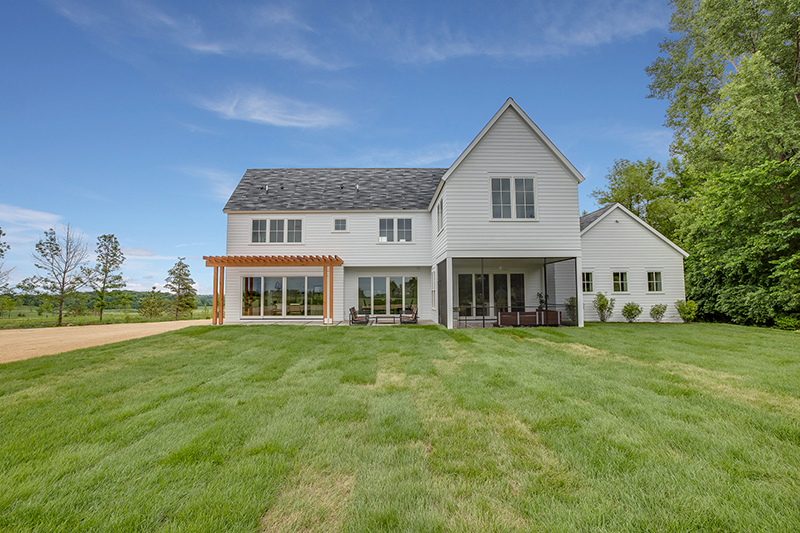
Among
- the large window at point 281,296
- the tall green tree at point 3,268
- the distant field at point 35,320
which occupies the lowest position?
the distant field at point 35,320

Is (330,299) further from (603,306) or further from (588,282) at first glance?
(603,306)

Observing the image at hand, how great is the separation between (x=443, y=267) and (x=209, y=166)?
2213cm

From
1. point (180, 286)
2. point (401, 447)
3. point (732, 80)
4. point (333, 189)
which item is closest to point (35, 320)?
point (180, 286)

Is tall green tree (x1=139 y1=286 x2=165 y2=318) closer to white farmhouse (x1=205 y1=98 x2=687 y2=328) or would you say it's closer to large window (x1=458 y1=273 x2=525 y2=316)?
white farmhouse (x1=205 y1=98 x2=687 y2=328)

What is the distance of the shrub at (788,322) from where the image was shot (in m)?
12.5

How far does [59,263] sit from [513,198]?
82.9ft

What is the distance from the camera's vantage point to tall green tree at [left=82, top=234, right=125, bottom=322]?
2038 cm

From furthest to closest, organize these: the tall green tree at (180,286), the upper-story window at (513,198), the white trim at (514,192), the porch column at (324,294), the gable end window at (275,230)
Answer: the tall green tree at (180,286) < the gable end window at (275,230) < the porch column at (324,294) < the upper-story window at (513,198) < the white trim at (514,192)

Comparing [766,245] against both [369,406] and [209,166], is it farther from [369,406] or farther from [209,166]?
[209,166]

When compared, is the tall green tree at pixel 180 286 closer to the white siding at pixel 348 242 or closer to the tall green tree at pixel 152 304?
the tall green tree at pixel 152 304

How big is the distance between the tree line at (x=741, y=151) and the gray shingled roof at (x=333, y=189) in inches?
523

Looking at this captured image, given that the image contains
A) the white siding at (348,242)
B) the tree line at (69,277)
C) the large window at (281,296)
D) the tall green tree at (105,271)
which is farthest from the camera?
the tall green tree at (105,271)

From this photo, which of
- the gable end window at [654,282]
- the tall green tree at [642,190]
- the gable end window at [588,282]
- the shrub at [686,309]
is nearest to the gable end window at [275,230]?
the gable end window at [588,282]

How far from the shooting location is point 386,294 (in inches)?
656
